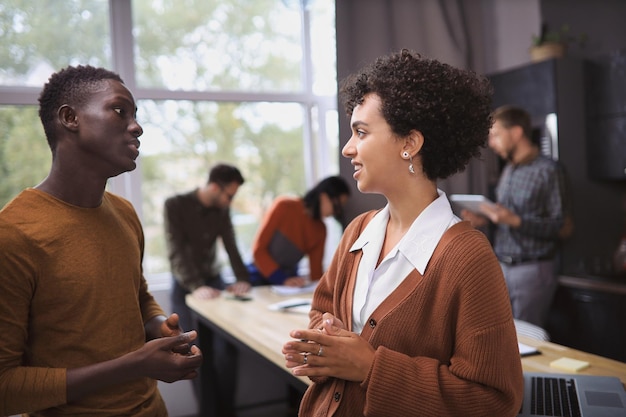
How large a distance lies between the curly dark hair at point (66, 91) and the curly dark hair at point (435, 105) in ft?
2.10

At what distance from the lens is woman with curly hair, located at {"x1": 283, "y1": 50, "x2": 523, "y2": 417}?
3.76ft

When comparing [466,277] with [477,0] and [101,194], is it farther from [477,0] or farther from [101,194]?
[477,0]

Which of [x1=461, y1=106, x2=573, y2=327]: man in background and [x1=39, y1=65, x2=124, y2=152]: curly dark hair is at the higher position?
[x1=39, y1=65, x2=124, y2=152]: curly dark hair

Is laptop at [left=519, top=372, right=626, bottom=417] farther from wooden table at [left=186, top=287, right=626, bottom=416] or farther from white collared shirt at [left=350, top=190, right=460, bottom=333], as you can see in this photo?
white collared shirt at [left=350, top=190, right=460, bottom=333]

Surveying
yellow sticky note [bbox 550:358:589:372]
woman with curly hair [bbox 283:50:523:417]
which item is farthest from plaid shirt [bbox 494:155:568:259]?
woman with curly hair [bbox 283:50:523:417]

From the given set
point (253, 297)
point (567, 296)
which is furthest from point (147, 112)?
point (567, 296)

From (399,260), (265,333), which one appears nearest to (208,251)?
(265,333)

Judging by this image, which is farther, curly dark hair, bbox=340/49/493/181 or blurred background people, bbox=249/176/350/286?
blurred background people, bbox=249/176/350/286

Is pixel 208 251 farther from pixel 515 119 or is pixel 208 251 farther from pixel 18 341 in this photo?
pixel 18 341

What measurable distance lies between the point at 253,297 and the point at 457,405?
2.15m

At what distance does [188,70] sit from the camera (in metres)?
3.93

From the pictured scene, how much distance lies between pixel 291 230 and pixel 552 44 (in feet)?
6.67

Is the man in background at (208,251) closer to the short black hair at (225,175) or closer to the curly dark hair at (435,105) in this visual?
the short black hair at (225,175)

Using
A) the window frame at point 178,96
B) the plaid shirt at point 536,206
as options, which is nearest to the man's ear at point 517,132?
the plaid shirt at point 536,206
